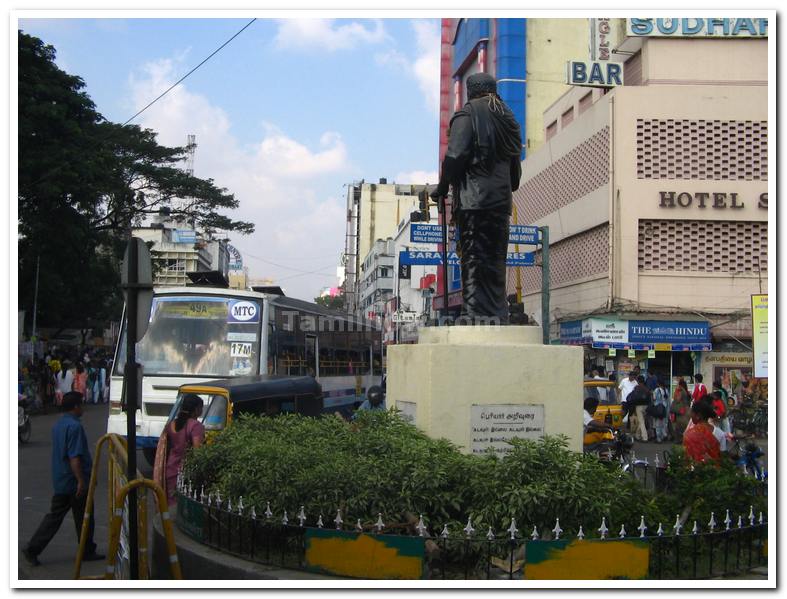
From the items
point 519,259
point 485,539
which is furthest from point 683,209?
point 485,539

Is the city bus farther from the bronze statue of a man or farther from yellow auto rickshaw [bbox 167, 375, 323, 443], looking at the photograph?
the bronze statue of a man

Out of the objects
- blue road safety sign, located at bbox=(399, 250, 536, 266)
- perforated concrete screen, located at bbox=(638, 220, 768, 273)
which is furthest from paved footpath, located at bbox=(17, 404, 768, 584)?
perforated concrete screen, located at bbox=(638, 220, 768, 273)

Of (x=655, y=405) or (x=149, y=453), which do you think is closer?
(x=149, y=453)

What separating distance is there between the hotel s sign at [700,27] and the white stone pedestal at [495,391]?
21.4 meters

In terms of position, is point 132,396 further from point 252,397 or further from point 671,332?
point 671,332

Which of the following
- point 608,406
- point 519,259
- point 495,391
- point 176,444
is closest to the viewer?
point 495,391

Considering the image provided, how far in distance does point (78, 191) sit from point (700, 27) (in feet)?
61.9

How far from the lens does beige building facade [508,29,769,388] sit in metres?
25.8

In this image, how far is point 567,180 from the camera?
3123 centimetres

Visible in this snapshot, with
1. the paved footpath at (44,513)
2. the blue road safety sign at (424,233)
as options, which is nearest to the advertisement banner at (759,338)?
the paved footpath at (44,513)

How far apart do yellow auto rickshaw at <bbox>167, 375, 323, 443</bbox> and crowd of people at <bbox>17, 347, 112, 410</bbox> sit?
7.78 metres

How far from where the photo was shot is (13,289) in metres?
7.31

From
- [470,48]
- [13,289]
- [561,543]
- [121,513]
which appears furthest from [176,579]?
[470,48]
